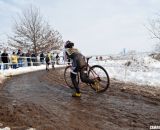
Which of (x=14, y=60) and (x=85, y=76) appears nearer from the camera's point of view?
(x=85, y=76)

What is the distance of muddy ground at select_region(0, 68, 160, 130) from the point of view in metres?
5.98

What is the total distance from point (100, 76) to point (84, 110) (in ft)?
8.03

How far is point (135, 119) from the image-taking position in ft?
20.4

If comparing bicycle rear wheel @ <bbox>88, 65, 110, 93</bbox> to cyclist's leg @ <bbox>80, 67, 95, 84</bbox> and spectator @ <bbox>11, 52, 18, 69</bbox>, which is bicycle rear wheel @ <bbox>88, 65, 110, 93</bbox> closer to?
cyclist's leg @ <bbox>80, 67, 95, 84</bbox>

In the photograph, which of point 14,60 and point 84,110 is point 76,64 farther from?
point 14,60

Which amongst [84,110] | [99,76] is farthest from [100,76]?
[84,110]

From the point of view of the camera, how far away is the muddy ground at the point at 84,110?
5.98m

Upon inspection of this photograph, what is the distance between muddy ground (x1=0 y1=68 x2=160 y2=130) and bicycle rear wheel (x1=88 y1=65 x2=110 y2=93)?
0.83 feet

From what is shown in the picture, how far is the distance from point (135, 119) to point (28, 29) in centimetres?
4671

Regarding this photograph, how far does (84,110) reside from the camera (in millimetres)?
7281

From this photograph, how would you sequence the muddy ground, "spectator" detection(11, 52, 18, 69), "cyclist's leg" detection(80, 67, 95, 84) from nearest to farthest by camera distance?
1. the muddy ground
2. "cyclist's leg" detection(80, 67, 95, 84)
3. "spectator" detection(11, 52, 18, 69)

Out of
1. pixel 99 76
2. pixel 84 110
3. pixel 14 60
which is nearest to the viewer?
pixel 84 110

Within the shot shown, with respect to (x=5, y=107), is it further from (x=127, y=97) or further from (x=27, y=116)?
(x=127, y=97)

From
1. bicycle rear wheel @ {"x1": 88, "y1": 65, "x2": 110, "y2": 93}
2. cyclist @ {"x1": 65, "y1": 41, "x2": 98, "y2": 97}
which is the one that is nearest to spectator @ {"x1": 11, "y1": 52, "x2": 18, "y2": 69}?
cyclist @ {"x1": 65, "y1": 41, "x2": 98, "y2": 97}
